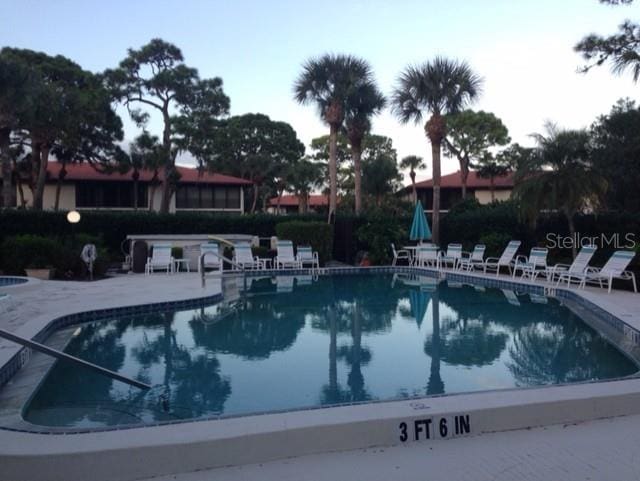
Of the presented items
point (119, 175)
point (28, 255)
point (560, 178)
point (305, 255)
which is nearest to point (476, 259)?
point (560, 178)

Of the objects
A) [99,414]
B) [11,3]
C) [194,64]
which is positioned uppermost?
[194,64]

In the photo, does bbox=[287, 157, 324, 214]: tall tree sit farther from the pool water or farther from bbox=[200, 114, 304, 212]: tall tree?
the pool water

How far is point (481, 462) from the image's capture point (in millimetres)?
3420

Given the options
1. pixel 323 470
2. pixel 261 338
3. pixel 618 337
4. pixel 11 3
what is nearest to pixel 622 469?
pixel 323 470

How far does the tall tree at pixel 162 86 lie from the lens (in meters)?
29.9

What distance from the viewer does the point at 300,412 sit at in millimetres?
3955

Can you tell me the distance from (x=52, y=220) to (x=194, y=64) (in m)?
15.2

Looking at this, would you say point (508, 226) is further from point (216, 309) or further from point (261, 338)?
point (261, 338)

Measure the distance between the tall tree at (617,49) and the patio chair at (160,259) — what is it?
12.1 m

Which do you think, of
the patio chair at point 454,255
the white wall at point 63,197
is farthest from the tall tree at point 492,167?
the white wall at point 63,197

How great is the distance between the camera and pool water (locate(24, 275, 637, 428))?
5.36 m

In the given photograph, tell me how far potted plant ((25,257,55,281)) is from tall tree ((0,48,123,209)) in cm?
776

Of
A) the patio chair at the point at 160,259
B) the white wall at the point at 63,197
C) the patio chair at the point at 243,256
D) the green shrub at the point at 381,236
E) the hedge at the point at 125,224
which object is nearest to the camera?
the patio chair at the point at 160,259

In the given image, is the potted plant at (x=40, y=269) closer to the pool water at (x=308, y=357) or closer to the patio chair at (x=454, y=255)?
the pool water at (x=308, y=357)
